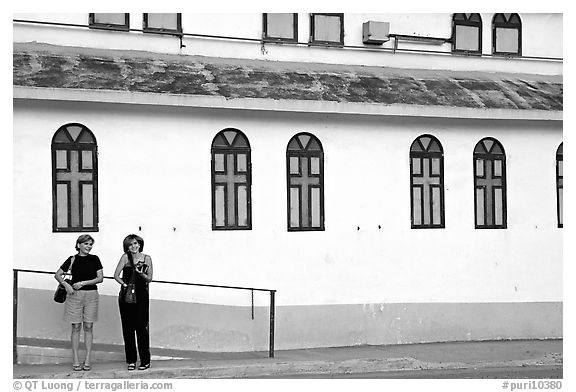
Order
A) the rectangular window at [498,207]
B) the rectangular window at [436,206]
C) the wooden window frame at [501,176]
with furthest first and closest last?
1. the rectangular window at [498,207]
2. the wooden window frame at [501,176]
3. the rectangular window at [436,206]

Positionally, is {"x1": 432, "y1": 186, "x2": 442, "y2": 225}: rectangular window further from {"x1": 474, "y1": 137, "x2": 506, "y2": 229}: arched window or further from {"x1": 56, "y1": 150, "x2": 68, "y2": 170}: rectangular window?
{"x1": 56, "y1": 150, "x2": 68, "y2": 170}: rectangular window

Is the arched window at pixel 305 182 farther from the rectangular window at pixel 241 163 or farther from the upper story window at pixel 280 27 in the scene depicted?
the upper story window at pixel 280 27

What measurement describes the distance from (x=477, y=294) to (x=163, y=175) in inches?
210

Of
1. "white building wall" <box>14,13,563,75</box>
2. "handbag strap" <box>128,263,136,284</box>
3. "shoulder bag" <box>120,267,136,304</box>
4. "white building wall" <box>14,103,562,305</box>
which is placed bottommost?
"shoulder bag" <box>120,267,136,304</box>

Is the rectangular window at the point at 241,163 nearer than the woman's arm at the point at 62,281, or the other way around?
the woman's arm at the point at 62,281

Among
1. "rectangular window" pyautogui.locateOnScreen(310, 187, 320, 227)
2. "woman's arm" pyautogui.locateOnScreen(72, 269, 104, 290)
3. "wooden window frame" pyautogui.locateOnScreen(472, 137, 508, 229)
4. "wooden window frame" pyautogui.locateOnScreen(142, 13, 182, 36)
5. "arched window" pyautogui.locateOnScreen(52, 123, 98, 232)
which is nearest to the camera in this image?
"woman's arm" pyautogui.locateOnScreen(72, 269, 104, 290)

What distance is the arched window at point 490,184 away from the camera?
17438mm

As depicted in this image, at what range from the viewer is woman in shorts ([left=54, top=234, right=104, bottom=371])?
44.1 ft

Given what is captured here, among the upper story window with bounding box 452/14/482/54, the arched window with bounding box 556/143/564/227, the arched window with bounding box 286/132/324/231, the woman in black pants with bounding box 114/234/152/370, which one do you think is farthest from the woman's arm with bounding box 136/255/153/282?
the upper story window with bounding box 452/14/482/54

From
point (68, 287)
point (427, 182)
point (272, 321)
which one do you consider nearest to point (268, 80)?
point (427, 182)

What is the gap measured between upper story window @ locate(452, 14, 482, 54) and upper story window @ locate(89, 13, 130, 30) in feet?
18.3

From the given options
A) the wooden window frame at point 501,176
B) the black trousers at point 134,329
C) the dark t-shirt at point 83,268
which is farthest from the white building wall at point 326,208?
the black trousers at point 134,329

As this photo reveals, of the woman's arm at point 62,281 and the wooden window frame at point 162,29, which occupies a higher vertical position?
the wooden window frame at point 162,29

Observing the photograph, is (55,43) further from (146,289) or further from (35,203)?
(146,289)
